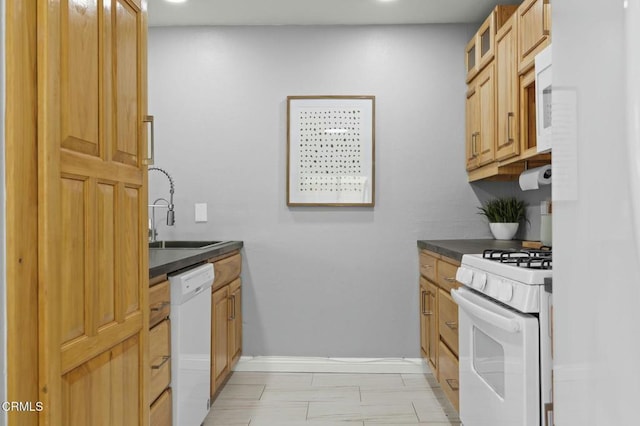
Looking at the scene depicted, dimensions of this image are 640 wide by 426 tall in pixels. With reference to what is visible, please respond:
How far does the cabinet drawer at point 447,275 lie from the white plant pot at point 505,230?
694 mm

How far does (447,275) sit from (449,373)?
48cm

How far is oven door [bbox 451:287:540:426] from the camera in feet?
4.68

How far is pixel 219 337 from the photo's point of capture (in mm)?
2740

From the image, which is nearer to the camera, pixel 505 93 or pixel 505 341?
pixel 505 341

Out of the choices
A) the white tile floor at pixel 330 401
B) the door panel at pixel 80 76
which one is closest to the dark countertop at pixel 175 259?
the door panel at pixel 80 76

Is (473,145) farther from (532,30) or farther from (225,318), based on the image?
(225,318)

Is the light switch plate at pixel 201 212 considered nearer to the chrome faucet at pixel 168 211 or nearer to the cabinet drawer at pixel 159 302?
the chrome faucet at pixel 168 211

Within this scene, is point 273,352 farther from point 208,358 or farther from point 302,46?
point 302,46

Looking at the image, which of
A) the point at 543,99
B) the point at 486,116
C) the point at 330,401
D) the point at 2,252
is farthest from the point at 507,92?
the point at 2,252

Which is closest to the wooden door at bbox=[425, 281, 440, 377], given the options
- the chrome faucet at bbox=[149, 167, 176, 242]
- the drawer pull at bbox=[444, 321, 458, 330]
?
the drawer pull at bbox=[444, 321, 458, 330]

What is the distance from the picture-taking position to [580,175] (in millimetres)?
724

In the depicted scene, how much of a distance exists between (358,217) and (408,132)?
0.68 metres

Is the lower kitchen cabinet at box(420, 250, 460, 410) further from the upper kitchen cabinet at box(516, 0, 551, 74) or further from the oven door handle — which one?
the upper kitchen cabinet at box(516, 0, 551, 74)

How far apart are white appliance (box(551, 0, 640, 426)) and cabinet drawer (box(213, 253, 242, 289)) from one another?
203 cm
